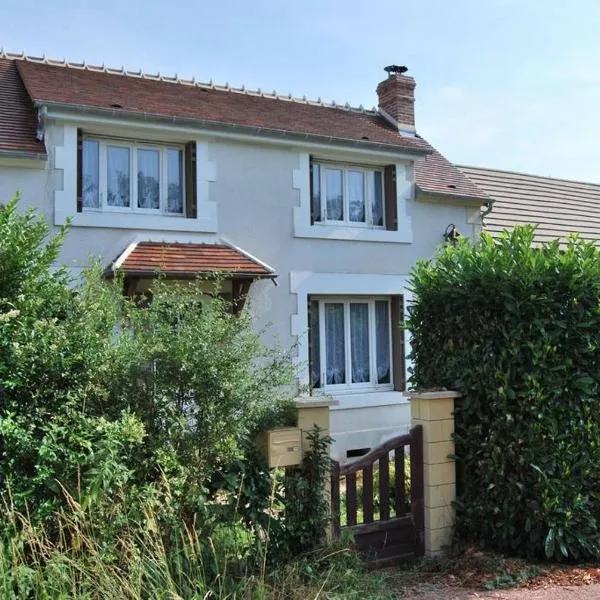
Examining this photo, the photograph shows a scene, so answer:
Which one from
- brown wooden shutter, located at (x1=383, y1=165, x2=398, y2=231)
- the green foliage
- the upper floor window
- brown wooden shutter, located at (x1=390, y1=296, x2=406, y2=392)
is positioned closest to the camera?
the green foliage

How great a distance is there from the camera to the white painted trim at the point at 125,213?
9430 mm

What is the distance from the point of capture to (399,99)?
1370 centimetres

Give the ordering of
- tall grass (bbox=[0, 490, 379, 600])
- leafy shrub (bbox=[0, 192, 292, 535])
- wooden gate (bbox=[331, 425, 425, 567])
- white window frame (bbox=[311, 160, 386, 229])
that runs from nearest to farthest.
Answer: tall grass (bbox=[0, 490, 379, 600]) → leafy shrub (bbox=[0, 192, 292, 535]) → wooden gate (bbox=[331, 425, 425, 567]) → white window frame (bbox=[311, 160, 386, 229])

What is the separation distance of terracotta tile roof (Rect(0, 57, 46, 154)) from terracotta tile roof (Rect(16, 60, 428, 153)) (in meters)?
0.24

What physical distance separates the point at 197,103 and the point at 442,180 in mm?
4977

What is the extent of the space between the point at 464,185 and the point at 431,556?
28.9 ft

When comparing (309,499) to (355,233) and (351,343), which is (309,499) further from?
(355,233)

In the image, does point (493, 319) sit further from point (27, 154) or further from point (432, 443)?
point (27, 154)

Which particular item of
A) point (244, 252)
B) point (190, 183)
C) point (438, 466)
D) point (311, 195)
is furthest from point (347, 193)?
point (438, 466)

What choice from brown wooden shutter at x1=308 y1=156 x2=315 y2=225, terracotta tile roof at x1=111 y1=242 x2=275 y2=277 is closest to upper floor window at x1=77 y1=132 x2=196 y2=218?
terracotta tile roof at x1=111 y1=242 x2=275 y2=277

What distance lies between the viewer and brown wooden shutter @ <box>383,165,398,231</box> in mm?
12023

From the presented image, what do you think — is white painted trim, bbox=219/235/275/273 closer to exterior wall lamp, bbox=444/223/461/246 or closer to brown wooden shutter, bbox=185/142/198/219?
brown wooden shutter, bbox=185/142/198/219

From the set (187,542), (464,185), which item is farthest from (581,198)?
(187,542)

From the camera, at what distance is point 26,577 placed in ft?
12.5
